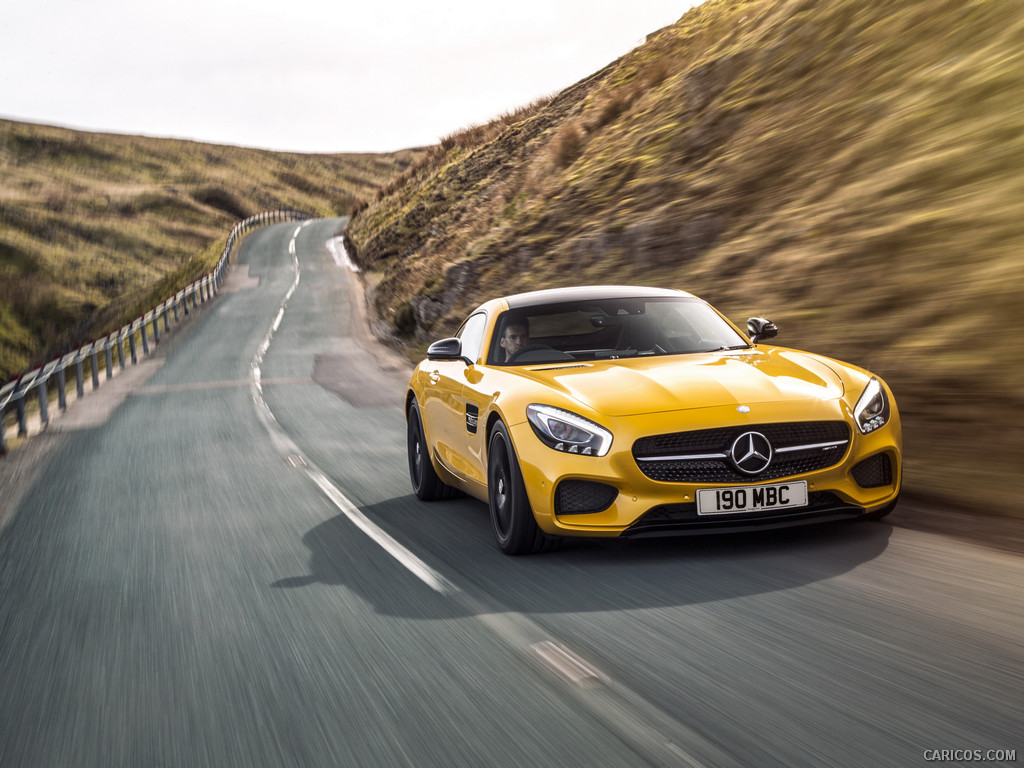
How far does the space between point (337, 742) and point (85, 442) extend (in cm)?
1158

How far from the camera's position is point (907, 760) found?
10.0 feet

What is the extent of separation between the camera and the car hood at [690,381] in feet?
18.5

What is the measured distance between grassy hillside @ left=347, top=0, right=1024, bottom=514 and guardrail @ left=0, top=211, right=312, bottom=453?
21.5 ft

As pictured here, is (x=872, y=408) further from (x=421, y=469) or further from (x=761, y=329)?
(x=421, y=469)

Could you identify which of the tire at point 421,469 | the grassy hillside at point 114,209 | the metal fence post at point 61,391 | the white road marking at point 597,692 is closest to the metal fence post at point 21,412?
the metal fence post at point 61,391

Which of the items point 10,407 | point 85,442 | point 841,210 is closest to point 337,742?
point 841,210

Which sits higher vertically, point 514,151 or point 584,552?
point 514,151

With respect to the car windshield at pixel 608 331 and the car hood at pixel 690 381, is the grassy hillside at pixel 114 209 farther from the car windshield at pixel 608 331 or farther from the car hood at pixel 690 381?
the car hood at pixel 690 381

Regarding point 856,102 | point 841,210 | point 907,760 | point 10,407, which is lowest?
point 10,407

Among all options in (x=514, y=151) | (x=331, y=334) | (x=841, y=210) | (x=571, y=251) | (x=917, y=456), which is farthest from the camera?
(x=514, y=151)

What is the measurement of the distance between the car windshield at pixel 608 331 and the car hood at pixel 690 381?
317mm

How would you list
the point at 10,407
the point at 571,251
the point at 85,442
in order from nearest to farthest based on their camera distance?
the point at 85,442
the point at 571,251
the point at 10,407

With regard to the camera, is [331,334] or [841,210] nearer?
[841,210]

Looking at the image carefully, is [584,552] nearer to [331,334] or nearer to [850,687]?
[850,687]
